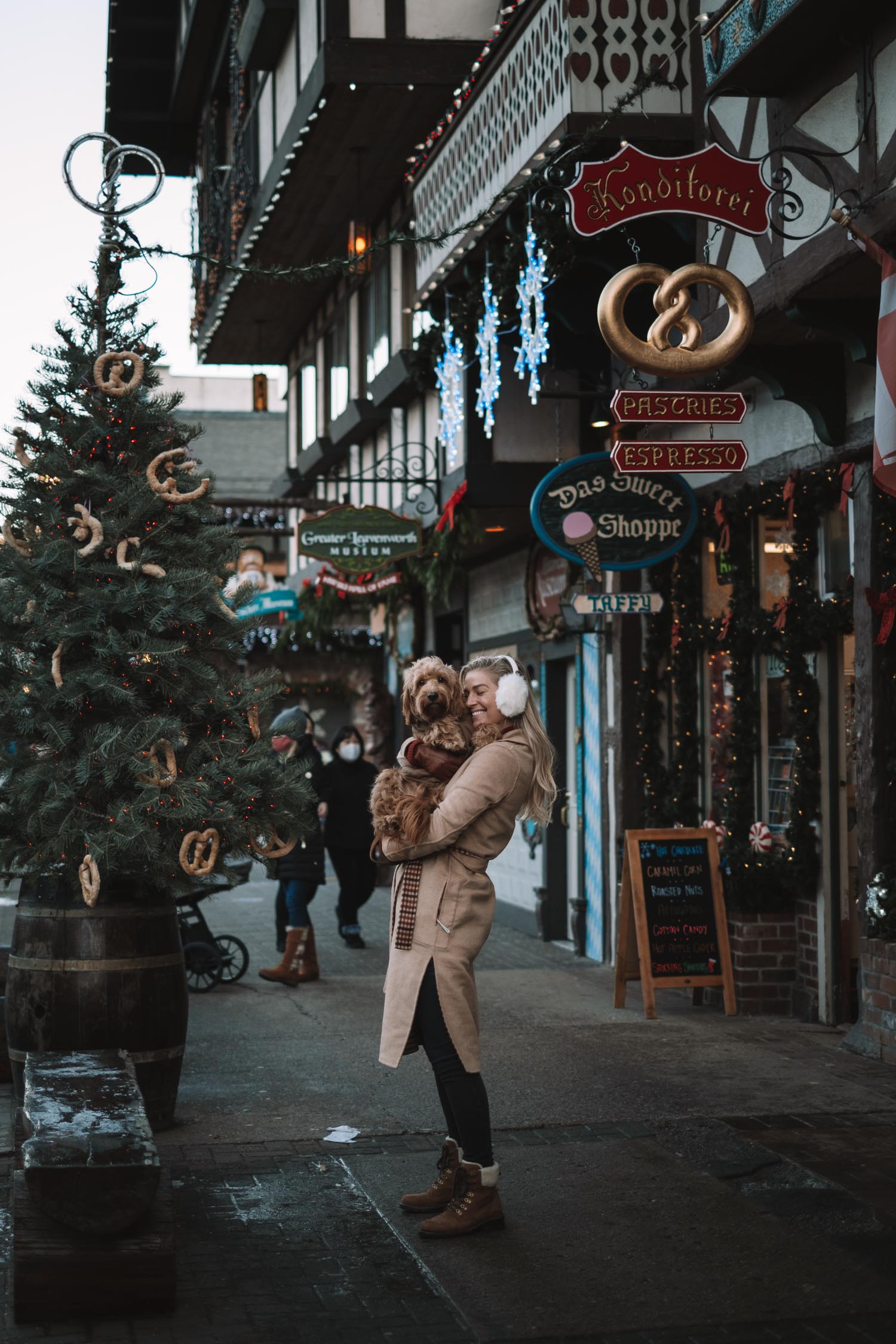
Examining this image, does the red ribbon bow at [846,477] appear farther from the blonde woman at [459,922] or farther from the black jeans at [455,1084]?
the black jeans at [455,1084]

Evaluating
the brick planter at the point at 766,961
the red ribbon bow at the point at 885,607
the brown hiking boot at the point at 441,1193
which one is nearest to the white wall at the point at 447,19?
the red ribbon bow at the point at 885,607

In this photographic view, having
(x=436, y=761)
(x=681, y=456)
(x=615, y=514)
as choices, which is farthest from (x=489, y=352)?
(x=436, y=761)

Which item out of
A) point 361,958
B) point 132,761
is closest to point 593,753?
point 361,958

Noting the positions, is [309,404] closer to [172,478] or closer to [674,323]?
[674,323]

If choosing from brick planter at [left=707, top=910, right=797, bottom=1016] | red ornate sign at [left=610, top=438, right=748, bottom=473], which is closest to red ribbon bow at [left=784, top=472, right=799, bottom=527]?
red ornate sign at [left=610, top=438, right=748, bottom=473]

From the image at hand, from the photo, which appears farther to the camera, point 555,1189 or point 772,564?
point 772,564

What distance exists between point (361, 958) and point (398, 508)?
546cm

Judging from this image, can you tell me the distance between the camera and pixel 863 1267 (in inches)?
204

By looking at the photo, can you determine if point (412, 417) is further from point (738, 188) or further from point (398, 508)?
point (738, 188)

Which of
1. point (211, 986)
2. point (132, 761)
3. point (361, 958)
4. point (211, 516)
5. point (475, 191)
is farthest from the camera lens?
point (361, 958)

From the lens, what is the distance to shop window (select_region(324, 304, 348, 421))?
20.9 meters

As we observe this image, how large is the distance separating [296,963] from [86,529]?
5406mm

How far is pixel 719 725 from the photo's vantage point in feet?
36.1

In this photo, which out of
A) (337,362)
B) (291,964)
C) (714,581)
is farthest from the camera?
(337,362)
